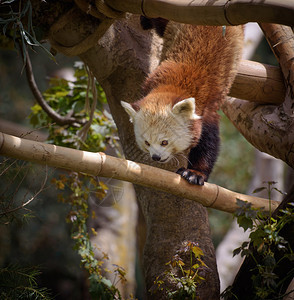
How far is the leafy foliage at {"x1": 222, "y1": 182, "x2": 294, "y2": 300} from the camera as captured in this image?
184 centimetres

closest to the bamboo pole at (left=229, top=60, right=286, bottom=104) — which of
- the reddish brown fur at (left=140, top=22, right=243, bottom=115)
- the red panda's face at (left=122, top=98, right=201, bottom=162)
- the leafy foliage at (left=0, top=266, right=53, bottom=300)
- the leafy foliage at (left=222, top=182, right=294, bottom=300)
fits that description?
the reddish brown fur at (left=140, top=22, right=243, bottom=115)

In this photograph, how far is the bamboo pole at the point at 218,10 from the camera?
1542 mm

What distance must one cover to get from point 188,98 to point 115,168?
0.67 meters

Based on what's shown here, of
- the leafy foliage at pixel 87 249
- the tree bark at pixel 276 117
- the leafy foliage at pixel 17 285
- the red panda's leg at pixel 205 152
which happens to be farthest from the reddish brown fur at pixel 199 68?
the leafy foliage at pixel 17 285

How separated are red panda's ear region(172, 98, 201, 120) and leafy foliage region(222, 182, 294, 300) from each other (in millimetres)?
617

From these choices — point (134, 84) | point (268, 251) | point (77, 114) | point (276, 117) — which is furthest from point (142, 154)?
point (77, 114)

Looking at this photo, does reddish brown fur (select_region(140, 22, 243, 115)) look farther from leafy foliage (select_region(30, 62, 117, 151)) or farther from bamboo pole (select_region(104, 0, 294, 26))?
leafy foliage (select_region(30, 62, 117, 151))

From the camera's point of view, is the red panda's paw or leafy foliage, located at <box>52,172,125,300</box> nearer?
the red panda's paw

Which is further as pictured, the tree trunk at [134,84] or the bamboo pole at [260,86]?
the bamboo pole at [260,86]

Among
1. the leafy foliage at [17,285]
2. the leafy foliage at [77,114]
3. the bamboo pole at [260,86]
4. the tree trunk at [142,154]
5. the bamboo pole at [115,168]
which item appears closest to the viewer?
the bamboo pole at [115,168]

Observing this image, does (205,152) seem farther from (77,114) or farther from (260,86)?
(77,114)

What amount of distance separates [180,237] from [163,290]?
0.34 metres

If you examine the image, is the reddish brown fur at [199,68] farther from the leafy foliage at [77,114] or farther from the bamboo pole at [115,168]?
the leafy foliage at [77,114]

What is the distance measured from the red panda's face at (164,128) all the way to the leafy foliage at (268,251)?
586mm
